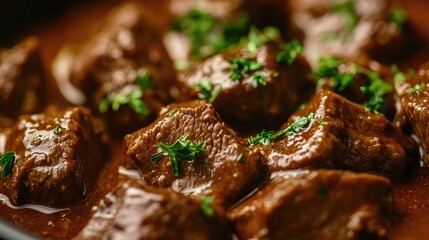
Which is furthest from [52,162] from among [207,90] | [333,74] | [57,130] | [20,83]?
[333,74]

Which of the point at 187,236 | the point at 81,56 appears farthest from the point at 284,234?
the point at 81,56

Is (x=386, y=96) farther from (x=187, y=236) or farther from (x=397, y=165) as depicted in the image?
(x=187, y=236)

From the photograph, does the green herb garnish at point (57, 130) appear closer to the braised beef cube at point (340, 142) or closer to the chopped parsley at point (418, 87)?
the braised beef cube at point (340, 142)

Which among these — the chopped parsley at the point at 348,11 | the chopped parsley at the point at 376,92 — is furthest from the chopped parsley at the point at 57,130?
the chopped parsley at the point at 348,11

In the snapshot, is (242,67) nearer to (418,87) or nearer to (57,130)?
(418,87)

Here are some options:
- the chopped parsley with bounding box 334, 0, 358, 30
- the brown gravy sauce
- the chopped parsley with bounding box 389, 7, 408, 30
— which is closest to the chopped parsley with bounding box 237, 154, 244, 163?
the brown gravy sauce

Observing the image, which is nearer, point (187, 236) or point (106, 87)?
point (187, 236)

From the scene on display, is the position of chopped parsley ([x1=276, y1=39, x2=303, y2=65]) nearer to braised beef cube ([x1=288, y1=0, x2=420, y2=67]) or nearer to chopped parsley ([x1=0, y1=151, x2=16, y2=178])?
braised beef cube ([x1=288, y1=0, x2=420, y2=67])

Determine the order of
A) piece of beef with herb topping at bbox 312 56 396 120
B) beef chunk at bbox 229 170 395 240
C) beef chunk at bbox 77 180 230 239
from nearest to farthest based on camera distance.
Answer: beef chunk at bbox 77 180 230 239 < beef chunk at bbox 229 170 395 240 < piece of beef with herb topping at bbox 312 56 396 120
